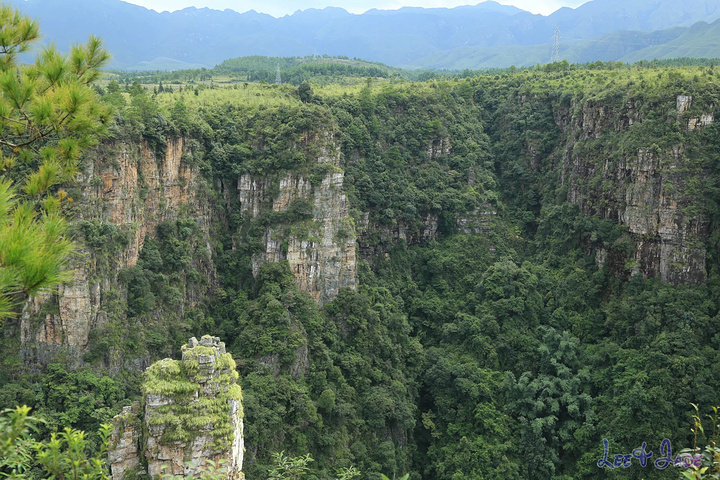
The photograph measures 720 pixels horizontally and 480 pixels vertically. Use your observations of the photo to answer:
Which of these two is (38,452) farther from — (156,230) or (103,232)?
(156,230)

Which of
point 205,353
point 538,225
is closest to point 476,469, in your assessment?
point 205,353

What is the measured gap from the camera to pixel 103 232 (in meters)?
25.8

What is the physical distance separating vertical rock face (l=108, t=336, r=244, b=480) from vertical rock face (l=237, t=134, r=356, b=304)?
1817 cm

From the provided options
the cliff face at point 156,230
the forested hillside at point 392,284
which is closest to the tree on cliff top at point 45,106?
the cliff face at point 156,230

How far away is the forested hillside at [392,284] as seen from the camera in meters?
26.3

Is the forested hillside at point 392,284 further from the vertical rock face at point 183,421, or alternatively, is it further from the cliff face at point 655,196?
the vertical rock face at point 183,421

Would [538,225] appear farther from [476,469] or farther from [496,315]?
[476,469]

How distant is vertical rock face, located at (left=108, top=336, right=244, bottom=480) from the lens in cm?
1437

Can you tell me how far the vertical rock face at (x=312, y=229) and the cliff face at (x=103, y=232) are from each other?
5.80 m

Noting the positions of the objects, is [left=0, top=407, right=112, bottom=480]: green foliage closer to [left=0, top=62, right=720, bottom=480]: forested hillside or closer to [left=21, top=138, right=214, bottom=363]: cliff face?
[left=21, top=138, right=214, bottom=363]: cliff face

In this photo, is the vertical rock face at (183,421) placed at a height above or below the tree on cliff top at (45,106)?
below

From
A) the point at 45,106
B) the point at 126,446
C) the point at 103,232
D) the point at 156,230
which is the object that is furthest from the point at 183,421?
the point at 156,230

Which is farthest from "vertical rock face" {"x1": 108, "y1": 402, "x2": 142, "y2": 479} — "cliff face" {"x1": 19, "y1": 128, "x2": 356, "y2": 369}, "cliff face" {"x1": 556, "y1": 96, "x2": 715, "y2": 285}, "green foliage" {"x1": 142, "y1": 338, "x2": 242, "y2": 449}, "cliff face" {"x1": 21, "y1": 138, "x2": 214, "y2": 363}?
"cliff face" {"x1": 556, "y1": 96, "x2": 715, "y2": 285}

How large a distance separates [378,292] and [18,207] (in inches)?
1292
